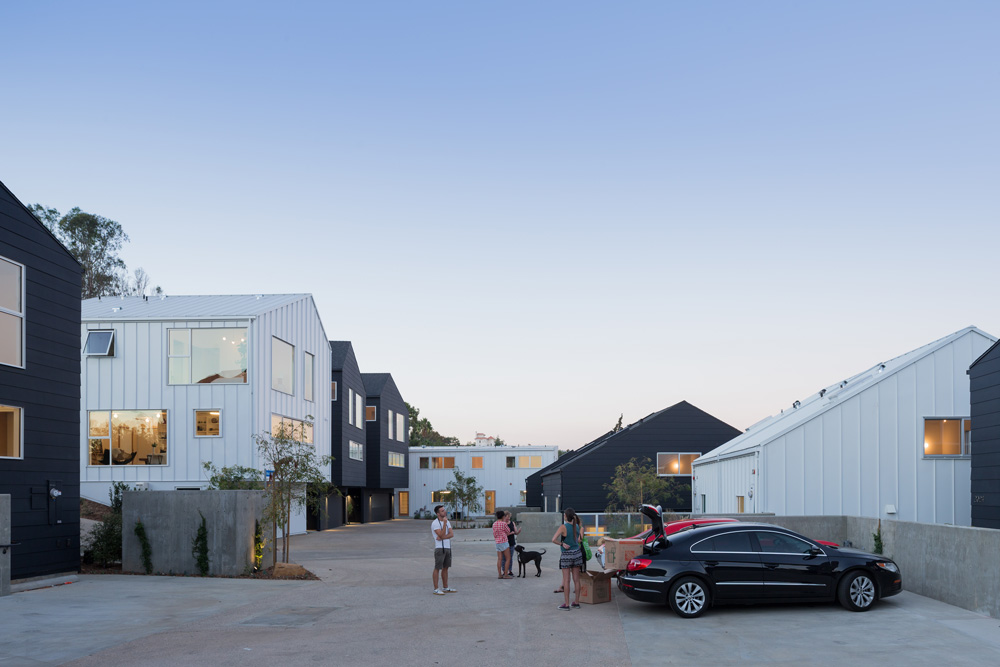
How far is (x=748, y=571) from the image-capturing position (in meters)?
13.1

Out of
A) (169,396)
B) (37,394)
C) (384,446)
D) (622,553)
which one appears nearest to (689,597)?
(622,553)

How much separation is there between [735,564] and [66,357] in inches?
538

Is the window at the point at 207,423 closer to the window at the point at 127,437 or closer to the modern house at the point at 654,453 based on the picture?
the window at the point at 127,437

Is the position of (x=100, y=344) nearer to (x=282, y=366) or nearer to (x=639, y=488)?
(x=282, y=366)

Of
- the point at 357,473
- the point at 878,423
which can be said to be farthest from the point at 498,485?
the point at 878,423

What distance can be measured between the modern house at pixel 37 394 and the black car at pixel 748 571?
36.0 ft

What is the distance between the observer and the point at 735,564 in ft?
43.0

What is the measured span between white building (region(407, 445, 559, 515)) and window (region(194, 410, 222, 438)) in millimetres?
34241

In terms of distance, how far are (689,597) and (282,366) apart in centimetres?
2301

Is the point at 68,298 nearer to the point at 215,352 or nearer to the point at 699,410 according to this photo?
the point at 215,352

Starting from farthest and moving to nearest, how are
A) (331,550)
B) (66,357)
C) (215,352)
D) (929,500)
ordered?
(215,352), (331,550), (929,500), (66,357)

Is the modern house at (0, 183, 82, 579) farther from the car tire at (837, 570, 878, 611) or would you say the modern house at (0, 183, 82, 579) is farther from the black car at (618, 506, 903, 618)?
the car tire at (837, 570, 878, 611)

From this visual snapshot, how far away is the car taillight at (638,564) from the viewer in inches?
516

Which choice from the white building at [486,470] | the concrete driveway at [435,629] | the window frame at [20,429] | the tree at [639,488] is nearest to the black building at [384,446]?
the white building at [486,470]
